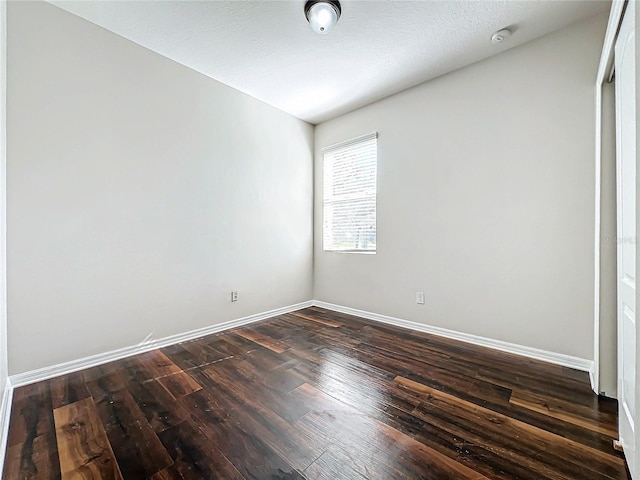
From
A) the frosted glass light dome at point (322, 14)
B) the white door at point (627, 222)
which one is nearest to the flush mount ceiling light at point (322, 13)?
the frosted glass light dome at point (322, 14)

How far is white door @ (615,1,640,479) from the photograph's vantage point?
1.18 metres

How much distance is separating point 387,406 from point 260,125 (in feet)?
10.7

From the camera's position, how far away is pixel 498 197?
255 centimetres

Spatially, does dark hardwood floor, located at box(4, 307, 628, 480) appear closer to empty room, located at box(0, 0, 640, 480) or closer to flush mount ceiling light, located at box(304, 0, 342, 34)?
empty room, located at box(0, 0, 640, 480)

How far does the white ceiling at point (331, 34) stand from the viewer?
2039 mm

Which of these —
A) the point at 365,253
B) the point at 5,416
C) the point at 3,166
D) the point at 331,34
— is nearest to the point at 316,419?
the point at 5,416

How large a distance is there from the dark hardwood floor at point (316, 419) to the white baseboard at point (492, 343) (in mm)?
104

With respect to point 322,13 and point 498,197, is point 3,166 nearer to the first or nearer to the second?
point 322,13

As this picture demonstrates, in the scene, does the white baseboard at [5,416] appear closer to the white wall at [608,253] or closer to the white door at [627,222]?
the white door at [627,222]

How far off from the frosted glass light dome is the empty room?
0.03m

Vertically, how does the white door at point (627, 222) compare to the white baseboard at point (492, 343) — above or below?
above

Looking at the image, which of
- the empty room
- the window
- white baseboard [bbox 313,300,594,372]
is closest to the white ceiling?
the empty room

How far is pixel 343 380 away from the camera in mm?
2008

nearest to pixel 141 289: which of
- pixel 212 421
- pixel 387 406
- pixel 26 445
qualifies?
pixel 26 445
